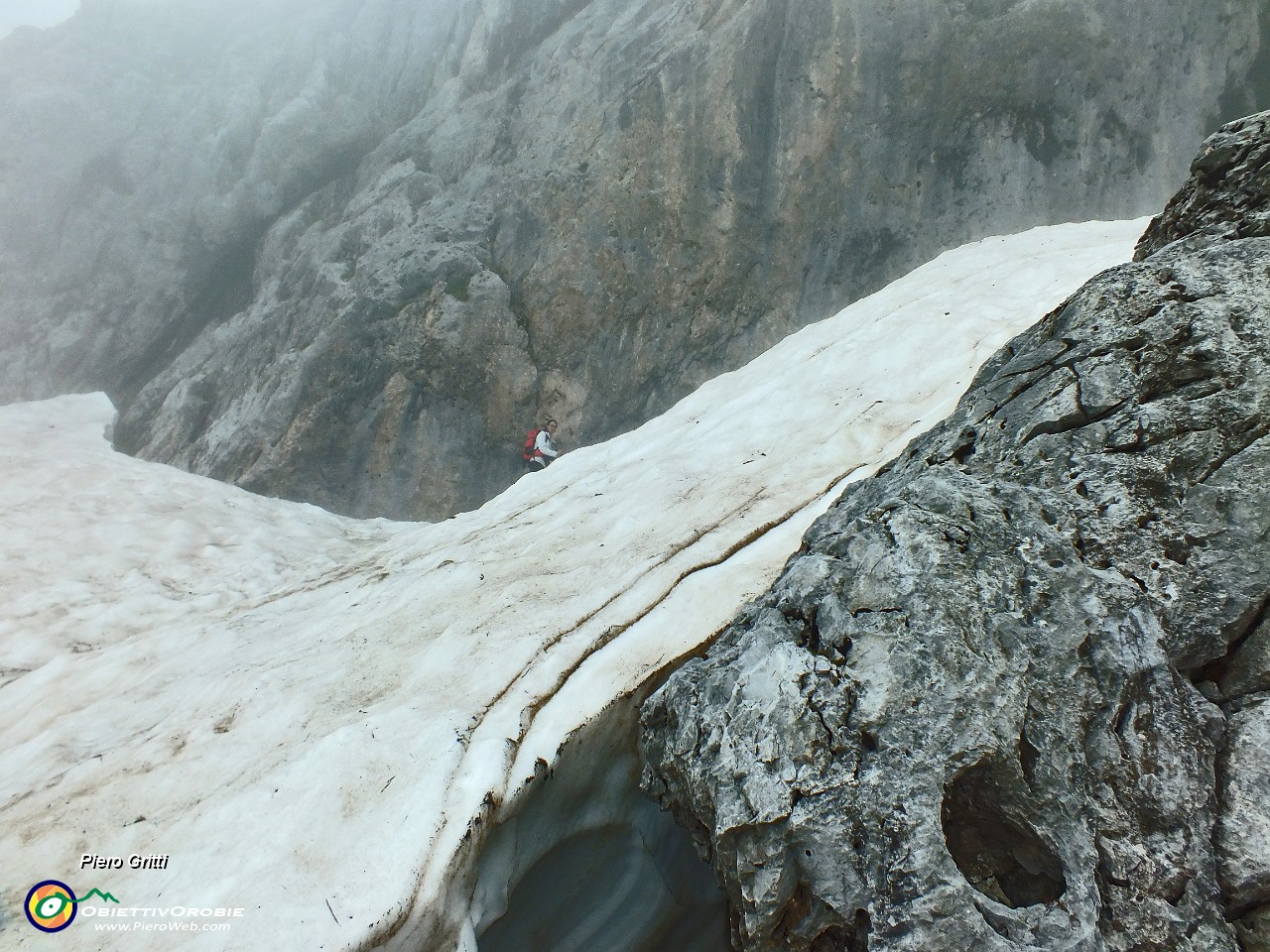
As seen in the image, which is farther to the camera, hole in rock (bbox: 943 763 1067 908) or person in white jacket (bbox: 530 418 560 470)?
person in white jacket (bbox: 530 418 560 470)

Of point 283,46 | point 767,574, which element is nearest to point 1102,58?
point 767,574

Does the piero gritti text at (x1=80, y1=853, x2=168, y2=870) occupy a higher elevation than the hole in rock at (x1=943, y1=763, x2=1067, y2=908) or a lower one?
lower

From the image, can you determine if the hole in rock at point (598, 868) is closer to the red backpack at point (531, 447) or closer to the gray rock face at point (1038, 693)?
the gray rock face at point (1038, 693)

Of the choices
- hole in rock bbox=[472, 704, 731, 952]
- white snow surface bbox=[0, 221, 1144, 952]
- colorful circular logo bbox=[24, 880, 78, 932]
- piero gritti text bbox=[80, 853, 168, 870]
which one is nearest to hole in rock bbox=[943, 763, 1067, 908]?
hole in rock bbox=[472, 704, 731, 952]

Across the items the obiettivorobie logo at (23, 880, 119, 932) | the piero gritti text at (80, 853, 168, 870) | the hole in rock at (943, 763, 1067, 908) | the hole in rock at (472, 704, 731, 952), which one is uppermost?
the hole in rock at (943, 763, 1067, 908)

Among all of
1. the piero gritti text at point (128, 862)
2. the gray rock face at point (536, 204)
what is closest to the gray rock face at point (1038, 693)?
the piero gritti text at point (128, 862)

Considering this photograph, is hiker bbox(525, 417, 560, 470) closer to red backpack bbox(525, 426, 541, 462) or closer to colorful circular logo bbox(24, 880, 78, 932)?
red backpack bbox(525, 426, 541, 462)
